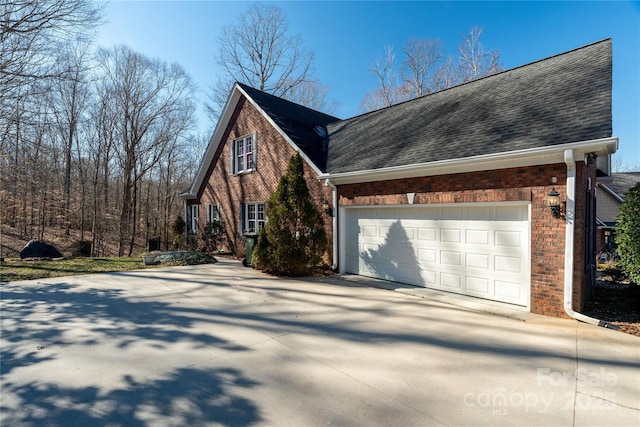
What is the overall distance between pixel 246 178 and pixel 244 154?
3.61 feet

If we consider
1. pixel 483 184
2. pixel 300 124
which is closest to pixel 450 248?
pixel 483 184

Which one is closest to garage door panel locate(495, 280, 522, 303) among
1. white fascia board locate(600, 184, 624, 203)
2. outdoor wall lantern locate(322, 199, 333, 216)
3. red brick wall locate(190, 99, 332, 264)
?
red brick wall locate(190, 99, 332, 264)

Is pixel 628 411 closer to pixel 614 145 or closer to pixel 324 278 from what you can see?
pixel 614 145

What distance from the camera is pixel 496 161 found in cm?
570

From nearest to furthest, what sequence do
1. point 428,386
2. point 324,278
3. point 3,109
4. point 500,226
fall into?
point 428,386
point 500,226
point 324,278
point 3,109

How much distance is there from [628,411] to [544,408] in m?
0.75

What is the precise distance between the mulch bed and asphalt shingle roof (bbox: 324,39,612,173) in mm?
3067

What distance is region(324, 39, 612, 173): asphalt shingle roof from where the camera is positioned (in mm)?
5430

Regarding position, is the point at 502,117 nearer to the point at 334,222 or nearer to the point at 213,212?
the point at 334,222

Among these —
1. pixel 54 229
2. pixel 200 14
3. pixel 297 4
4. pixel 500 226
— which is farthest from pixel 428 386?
pixel 54 229

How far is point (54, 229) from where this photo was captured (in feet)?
73.0

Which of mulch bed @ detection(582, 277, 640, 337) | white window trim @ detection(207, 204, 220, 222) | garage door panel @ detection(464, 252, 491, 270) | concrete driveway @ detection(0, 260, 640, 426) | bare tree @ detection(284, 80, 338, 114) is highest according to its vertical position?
bare tree @ detection(284, 80, 338, 114)

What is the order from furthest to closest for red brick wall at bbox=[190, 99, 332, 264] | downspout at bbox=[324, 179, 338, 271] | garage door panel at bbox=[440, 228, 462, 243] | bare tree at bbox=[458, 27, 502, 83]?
bare tree at bbox=[458, 27, 502, 83] < red brick wall at bbox=[190, 99, 332, 264] < downspout at bbox=[324, 179, 338, 271] < garage door panel at bbox=[440, 228, 462, 243]

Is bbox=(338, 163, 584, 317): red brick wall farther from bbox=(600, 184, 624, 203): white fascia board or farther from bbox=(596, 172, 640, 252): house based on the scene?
bbox=(600, 184, 624, 203): white fascia board
